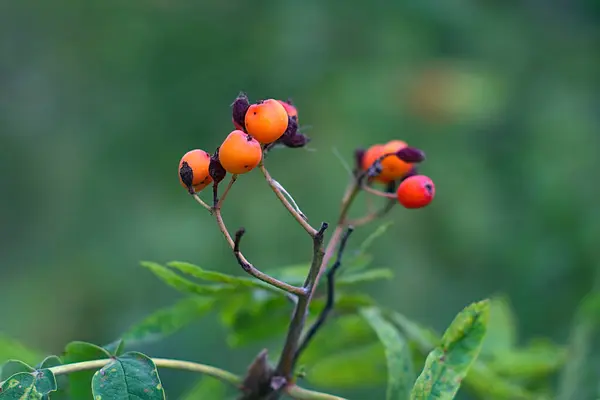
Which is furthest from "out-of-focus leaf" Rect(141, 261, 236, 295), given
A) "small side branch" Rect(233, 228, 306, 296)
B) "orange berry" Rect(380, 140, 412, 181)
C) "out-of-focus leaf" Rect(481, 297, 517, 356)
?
"out-of-focus leaf" Rect(481, 297, 517, 356)

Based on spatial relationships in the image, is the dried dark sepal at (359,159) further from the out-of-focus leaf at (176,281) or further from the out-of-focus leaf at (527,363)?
the out-of-focus leaf at (527,363)

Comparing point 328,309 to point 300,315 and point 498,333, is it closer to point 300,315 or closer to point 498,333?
point 300,315

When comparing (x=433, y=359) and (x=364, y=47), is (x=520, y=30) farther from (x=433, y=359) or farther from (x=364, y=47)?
(x=433, y=359)

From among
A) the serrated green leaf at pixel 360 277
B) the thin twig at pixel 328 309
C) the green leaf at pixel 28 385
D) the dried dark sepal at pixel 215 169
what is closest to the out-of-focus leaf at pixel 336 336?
the serrated green leaf at pixel 360 277

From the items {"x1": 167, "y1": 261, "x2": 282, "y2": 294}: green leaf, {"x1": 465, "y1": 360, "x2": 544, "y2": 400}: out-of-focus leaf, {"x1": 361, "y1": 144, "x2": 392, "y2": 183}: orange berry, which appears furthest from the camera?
{"x1": 465, "y1": 360, "x2": 544, "y2": 400}: out-of-focus leaf

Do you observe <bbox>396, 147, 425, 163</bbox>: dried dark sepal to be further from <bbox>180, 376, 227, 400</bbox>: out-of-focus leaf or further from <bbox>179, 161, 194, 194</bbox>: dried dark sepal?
<bbox>180, 376, 227, 400</bbox>: out-of-focus leaf

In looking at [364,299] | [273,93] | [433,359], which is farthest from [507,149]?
[433,359]
